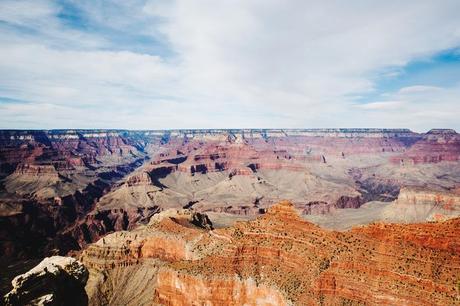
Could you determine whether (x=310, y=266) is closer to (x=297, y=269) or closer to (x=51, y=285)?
(x=297, y=269)

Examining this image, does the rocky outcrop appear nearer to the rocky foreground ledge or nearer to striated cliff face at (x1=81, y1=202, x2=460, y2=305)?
the rocky foreground ledge

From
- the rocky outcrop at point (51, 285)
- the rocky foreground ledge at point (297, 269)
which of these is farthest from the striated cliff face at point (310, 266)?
the rocky outcrop at point (51, 285)

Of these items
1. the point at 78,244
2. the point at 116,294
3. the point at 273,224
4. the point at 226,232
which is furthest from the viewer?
the point at 78,244

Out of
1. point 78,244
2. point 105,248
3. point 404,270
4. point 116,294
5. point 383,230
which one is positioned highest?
point 383,230

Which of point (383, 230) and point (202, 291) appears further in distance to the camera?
point (202, 291)

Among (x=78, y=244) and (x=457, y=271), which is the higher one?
(x=457, y=271)

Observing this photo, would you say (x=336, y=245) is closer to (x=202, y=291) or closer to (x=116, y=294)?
(x=202, y=291)

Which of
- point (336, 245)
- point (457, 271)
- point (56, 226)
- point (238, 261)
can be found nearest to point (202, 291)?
point (238, 261)

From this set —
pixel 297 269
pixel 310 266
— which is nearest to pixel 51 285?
pixel 297 269
